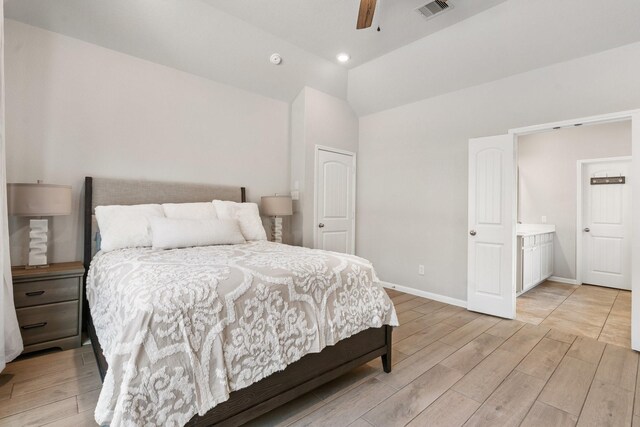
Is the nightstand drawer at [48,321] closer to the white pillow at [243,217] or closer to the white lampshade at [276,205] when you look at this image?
the white pillow at [243,217]

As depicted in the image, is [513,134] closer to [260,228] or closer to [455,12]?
[455,12]

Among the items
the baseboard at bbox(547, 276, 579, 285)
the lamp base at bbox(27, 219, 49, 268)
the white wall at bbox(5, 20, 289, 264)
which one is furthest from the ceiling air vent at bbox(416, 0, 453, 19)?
the baseboard at bbox(547, 276, 579, 285)

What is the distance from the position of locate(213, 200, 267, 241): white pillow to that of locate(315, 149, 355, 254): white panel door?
1202mm

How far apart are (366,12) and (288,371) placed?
2433 mm

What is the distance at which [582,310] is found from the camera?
364 centimetres

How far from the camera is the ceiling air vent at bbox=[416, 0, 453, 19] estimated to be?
108 inches

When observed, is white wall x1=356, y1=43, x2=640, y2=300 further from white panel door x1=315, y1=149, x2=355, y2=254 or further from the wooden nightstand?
the wooden nightstand

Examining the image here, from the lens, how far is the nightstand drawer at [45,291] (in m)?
2.26

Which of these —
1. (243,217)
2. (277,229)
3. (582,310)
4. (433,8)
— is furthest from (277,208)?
(582,310)

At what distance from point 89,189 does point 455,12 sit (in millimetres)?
3845

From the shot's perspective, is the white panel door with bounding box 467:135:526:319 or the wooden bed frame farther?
the white panel door with bounding box 467:135:526:319

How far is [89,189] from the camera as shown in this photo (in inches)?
110

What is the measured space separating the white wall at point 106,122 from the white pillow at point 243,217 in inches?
23.1

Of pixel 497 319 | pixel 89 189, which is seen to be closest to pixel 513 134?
pixel 497 319
